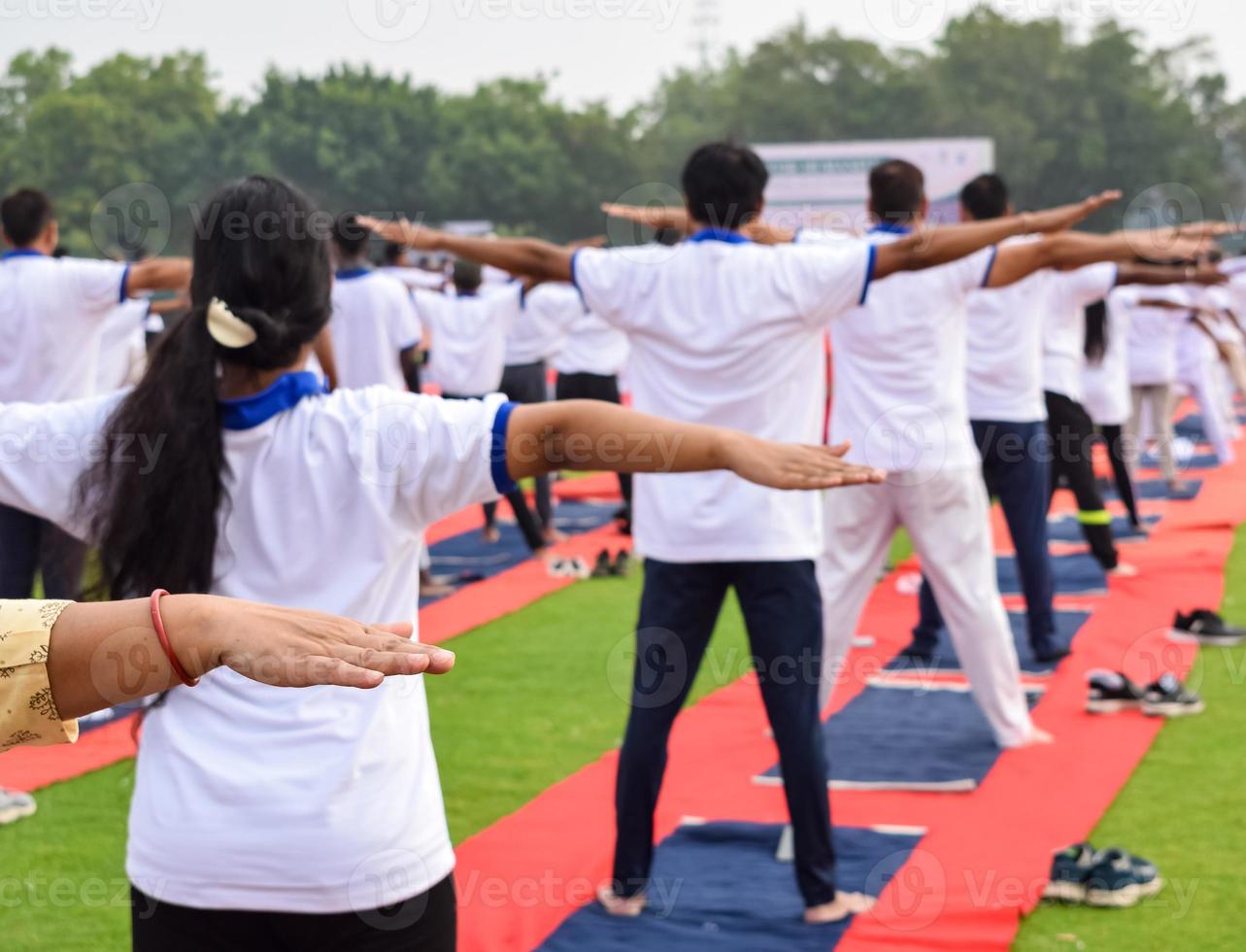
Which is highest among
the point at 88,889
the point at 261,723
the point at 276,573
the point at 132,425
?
the point at 132,425

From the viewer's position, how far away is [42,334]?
574 cm

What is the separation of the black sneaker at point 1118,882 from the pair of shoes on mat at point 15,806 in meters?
3.40

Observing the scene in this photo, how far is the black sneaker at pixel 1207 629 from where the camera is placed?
24.3 feet

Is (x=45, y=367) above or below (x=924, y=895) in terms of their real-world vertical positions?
above

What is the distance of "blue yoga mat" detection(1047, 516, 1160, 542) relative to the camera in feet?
34.1

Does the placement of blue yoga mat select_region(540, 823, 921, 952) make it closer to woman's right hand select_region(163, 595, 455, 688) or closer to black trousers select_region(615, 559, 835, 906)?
black trousers select_region(615, 559, 835, 906)

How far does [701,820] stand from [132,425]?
314 cm

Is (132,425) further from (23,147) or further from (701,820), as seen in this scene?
(23,147)

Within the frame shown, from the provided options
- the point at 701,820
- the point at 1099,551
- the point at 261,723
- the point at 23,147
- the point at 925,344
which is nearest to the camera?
the point at 261,723

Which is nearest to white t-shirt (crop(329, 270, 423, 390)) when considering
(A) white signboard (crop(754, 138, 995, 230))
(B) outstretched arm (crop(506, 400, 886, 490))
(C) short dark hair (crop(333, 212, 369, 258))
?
(C) short dark hair (crop(333, 212, 369, 258))

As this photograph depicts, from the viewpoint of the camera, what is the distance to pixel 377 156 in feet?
150

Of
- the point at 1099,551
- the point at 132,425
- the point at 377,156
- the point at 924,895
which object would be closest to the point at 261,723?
the point at 132,425

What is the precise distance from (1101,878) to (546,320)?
282 inches

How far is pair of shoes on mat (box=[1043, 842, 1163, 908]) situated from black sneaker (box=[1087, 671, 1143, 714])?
1.85 meters
